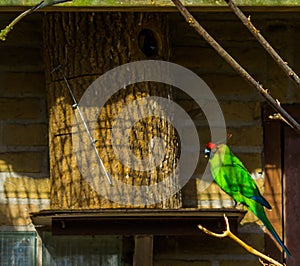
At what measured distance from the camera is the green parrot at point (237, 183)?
2.10 meters

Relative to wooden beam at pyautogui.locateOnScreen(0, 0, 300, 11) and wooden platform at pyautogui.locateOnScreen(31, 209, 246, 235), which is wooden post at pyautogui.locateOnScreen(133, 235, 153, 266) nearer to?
wooden platform at pyautogui.locateOnScreen(31, 209, 246, 235)

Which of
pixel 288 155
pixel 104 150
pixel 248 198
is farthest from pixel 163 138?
pixel 288 155

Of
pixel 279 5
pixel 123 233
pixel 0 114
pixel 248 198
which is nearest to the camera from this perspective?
pixel 279 5

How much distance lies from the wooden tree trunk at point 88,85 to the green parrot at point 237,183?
17cm

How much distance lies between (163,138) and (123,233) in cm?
27

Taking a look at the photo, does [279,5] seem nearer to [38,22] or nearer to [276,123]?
[276,123]

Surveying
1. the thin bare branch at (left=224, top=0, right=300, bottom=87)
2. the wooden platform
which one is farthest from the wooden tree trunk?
the thin bare branch at (left=224, top=0, right=300, bottom=87)

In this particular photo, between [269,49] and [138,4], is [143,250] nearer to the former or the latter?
[138,4]

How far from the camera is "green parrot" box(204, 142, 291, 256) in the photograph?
2.10 metres

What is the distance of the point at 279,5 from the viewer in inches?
70.1

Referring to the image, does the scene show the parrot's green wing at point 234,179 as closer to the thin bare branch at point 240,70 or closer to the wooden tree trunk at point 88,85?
the wooden tree trunk at point 88,85

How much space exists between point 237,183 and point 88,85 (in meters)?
0.46

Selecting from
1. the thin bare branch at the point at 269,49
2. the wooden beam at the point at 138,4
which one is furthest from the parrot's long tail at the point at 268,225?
the thin bare branch at the point at 269,49

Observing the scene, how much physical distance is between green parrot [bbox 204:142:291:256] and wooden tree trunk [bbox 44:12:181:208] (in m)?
0.17
